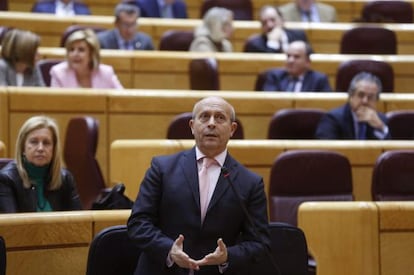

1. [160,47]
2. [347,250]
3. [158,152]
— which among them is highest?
[160,47]

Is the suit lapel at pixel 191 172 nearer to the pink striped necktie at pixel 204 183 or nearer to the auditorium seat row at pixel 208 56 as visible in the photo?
the pink striped necktie at pixel 204 183

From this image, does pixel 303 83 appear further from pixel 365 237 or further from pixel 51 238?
pixel 51 238

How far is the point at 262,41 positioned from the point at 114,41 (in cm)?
71

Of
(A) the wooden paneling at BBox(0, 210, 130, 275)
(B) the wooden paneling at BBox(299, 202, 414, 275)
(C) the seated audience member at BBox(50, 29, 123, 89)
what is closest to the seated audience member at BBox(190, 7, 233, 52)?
(C) the seated audience member at BBox(50, 29, 123, 89)

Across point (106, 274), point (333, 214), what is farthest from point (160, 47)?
point (106, 274)

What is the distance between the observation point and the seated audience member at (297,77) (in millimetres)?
4281

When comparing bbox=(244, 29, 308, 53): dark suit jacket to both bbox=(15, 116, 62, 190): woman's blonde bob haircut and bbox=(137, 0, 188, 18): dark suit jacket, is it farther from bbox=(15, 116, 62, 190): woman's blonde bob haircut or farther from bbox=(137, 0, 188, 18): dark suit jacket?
bbox=(15, 116, 62, 190): woman's blonde bob haircut

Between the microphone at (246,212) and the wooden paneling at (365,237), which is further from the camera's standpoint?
the wooden paneling at (365,237)

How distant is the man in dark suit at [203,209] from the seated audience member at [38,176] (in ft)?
1.95

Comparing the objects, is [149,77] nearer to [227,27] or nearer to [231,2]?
[227,27]

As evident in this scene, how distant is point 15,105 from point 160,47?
1354mm

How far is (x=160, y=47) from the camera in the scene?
4.88m

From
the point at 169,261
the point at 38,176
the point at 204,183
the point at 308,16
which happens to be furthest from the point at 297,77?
the point at 169,261

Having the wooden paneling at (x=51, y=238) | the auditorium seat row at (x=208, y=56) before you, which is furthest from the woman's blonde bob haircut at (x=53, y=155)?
the auditorium seat row at (x=208, y=56)
